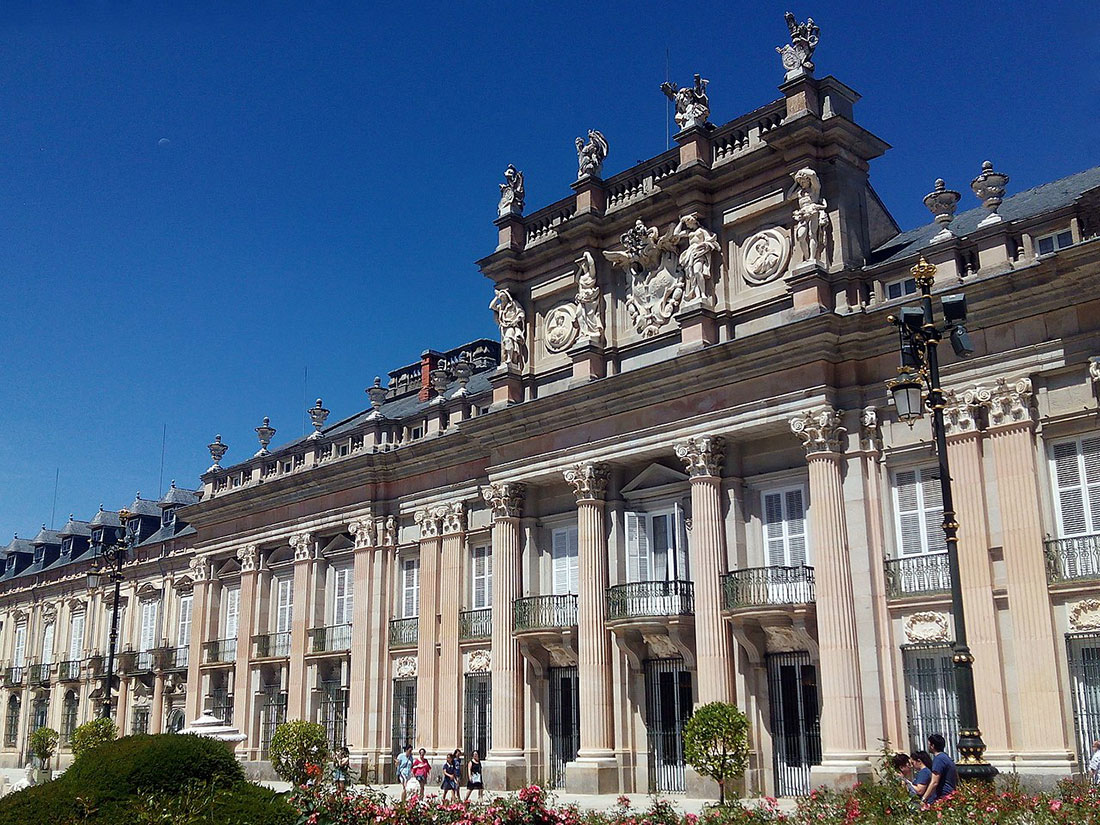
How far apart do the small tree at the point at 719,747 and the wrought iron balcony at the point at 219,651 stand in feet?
70.1

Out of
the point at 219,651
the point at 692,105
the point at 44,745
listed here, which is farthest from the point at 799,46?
the point at 44,745

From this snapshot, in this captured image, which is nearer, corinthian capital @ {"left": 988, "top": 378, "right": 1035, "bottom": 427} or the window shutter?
corinthian capital @ {"left": 988, "top": 378, "right": 1035, "bottom": 427}

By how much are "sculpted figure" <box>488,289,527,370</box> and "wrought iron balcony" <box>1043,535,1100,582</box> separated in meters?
14.8

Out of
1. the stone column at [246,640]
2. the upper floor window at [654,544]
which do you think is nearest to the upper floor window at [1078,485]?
the upper floor window at [654,544]

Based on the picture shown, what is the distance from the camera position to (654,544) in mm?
27531

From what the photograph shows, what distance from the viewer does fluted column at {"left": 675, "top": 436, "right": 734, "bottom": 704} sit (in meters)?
24.3

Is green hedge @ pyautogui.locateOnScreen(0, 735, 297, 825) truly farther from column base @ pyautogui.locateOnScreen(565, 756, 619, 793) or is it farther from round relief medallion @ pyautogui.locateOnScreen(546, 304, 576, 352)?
round relief medallion @ pyautogui.locateOnScreen(546, 304, 576, 352)

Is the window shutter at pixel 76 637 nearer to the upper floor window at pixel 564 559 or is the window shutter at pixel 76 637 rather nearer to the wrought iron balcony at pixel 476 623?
the wrought iron balcony at pixel 476 623

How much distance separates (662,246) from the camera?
2811 centimetres

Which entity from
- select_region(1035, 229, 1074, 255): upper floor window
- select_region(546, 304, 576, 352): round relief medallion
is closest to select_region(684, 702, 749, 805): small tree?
select_region(1035, 229, 1074, 255): upper floor window

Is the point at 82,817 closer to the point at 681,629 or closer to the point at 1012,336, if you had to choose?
the point at 681,629

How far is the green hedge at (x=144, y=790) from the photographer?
11.8 metres

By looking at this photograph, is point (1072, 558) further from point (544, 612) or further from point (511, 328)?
point (511, 328)

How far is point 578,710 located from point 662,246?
38.7 ft
